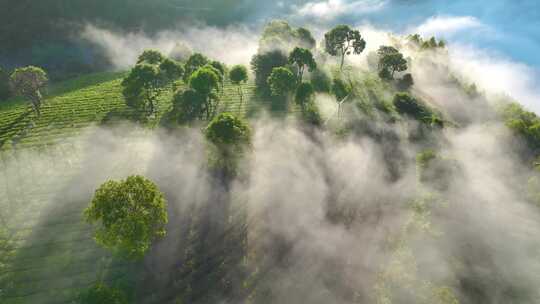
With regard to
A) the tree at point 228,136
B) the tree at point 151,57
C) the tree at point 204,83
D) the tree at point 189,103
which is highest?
the tree at point 151,57

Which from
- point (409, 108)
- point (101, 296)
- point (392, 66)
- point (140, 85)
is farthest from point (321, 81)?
point (101, 296)

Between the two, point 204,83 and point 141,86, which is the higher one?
point 204,83

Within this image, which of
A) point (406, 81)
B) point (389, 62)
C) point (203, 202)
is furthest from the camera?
point (406, 81)

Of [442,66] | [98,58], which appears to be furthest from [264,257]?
[98,58]

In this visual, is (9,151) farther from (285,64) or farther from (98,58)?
(98,58)

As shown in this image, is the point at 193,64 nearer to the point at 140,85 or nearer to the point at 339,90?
the point at 140,85

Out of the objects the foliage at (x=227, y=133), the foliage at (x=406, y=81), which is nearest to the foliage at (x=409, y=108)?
the foliage at (x=406, y=81)

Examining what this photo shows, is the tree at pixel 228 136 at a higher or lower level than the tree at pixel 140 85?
lower

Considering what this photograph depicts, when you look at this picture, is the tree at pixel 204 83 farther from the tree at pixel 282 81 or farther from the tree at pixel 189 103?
the tree at pixel 282 81
